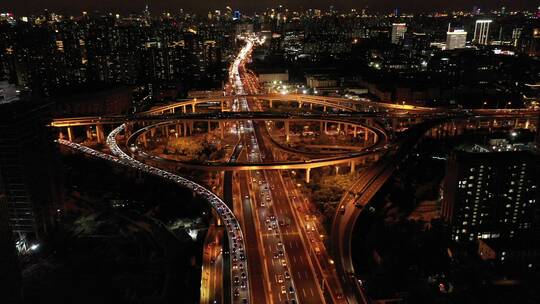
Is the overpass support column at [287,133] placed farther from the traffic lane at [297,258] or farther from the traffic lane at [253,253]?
the traffic lane at [253,253]

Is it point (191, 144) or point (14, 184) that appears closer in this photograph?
point (14, 184)

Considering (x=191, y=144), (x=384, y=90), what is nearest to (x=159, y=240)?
(x=191, y=144)

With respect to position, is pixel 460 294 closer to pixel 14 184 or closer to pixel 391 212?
pixel 391 212

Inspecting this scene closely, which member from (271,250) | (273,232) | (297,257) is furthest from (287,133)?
(297,257)

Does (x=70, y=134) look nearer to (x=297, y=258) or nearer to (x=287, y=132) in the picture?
(x=287, y=132)

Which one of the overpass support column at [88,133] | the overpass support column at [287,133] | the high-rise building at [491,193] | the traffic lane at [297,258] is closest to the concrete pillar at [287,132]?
the overpass support column at [287,133]

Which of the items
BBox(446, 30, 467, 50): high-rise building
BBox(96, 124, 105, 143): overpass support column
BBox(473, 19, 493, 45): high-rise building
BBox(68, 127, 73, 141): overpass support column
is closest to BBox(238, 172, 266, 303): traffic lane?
BBox(96, 124, 105, 143): overpass support column
